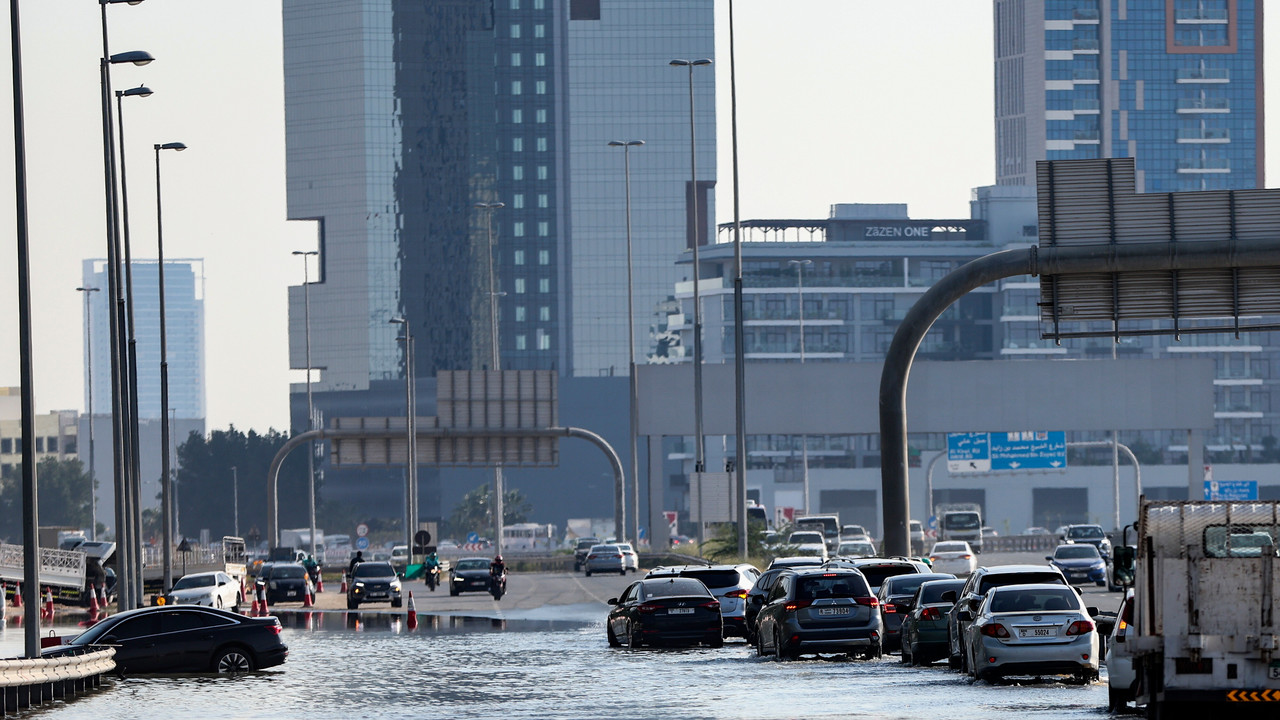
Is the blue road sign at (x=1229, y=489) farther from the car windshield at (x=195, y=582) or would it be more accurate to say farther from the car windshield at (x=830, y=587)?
the car windshield at (x=830, y=587)

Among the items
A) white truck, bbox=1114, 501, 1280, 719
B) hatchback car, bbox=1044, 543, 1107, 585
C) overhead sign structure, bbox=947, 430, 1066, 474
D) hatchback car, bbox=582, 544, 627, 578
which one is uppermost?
white truck, bbox=1114, 501, 1280, 719

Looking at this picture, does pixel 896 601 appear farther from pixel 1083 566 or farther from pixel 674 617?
pixel 1083 566

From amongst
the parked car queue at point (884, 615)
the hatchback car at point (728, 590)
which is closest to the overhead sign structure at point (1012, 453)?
Answer: the parked car queue at point (884, 615)

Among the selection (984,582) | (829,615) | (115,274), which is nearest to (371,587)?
(115,274)

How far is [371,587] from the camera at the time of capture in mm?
59969

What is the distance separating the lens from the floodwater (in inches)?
841

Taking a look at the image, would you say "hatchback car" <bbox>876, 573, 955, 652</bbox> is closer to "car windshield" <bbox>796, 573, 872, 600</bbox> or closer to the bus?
"car windshield" <bbox>796, 573, 872, 600</bbox>

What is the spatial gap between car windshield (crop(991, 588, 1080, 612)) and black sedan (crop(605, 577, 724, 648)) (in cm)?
1059

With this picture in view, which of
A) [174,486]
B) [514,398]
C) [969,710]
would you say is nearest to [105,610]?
[514,398]

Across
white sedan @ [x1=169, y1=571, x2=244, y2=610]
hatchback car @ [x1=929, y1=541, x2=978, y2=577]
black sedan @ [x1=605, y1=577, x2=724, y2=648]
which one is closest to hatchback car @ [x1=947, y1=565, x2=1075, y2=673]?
black sedan @ [x1=605, y1=577, x2=724, y2=648]

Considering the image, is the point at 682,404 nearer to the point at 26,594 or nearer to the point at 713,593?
the point at 713,593

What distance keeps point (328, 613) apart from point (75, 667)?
31.1 metres

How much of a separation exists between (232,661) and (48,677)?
6085mm

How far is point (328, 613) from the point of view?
5747cm
